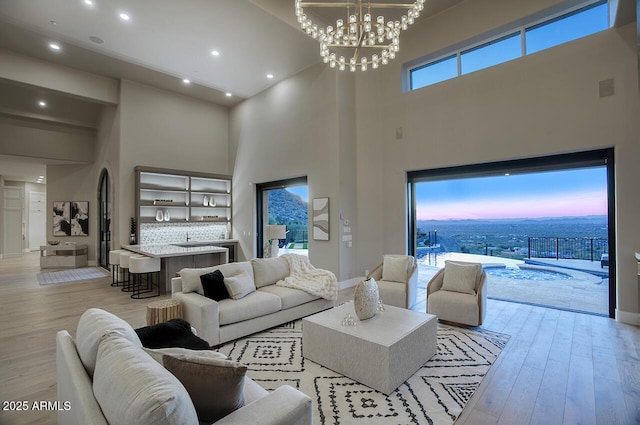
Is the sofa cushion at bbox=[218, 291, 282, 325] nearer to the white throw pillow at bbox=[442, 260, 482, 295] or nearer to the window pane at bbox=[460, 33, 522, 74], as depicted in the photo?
the white throw pillow at bbox=[442, 260, 482, 295]

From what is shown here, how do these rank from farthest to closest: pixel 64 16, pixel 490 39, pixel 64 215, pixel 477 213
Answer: pixel 64 215, pixel 477 213, pixel 490 39, pixel 64 16

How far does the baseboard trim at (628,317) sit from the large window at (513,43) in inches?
162

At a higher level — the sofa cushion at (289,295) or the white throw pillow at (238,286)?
the white throw pillow at (238,286)

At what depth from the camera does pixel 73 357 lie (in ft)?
5.20

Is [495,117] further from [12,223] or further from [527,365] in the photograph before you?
[12,223]

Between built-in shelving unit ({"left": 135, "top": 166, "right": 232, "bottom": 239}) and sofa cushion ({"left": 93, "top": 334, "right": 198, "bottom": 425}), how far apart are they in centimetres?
716

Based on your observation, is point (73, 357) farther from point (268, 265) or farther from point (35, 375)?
point (268, 265)

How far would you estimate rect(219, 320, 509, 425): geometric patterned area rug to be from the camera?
226cm

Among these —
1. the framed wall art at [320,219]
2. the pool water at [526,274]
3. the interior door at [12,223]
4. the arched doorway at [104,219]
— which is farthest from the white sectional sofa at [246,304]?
the interior door at [12,223]

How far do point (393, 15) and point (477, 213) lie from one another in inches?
171

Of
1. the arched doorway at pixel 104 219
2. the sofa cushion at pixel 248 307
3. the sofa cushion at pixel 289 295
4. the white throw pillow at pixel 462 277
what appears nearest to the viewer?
the sofa cushion at pixel 248 307

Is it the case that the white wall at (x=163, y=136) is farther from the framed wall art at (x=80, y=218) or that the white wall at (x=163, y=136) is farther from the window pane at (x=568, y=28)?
the window pane at (x=568, y=28)

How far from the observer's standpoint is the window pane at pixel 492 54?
16.6 feet

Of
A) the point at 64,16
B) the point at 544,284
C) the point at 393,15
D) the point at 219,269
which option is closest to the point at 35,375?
the point at 219,269
